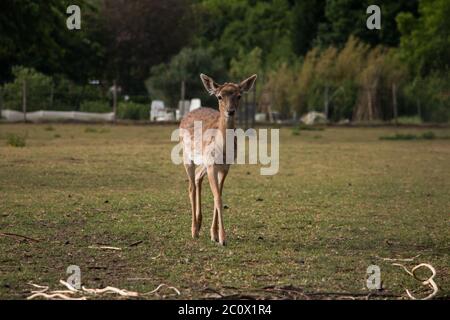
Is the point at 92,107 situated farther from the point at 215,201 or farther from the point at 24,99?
the point at 215,201

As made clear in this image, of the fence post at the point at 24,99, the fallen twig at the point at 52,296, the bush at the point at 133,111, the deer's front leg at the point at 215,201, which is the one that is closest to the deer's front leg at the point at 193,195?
the deer's front leg at the point at 215,201

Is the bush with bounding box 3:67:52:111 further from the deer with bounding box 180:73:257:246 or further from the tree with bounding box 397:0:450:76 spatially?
the deer with bounding box 180:73:257:246

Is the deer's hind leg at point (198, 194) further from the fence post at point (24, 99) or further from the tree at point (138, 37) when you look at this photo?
the tree at point (138, 37)

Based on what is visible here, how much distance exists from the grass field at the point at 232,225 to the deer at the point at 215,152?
0.99ft

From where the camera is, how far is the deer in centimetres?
1152

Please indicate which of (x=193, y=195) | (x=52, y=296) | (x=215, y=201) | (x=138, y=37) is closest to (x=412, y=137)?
(x=193, y=195)

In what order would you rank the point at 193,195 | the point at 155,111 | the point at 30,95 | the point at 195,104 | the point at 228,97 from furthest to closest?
1. the point at 155,111
2. the point at 30,95
3. the point at 195,104
4. the point at 193,195
5. the point at 228,97

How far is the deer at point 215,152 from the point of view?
11516 millimetres

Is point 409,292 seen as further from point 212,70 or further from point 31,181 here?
point 212,70

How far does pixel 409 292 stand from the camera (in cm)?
840

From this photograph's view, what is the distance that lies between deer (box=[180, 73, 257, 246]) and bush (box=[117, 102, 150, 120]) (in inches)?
1377

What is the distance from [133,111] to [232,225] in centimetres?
3541

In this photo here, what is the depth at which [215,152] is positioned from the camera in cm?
1175
